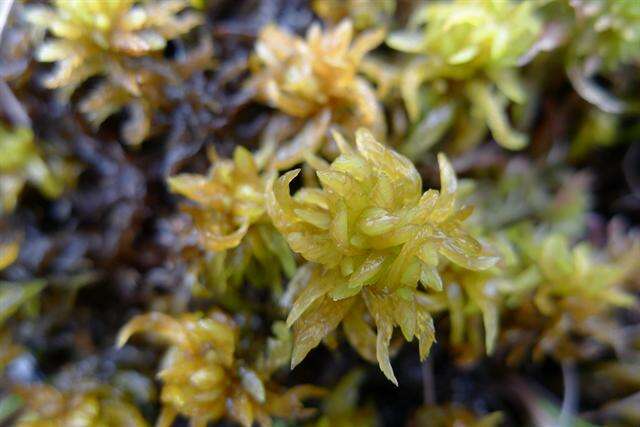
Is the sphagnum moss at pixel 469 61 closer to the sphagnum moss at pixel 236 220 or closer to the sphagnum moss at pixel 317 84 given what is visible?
the sphagnum moss at pixel 317 84

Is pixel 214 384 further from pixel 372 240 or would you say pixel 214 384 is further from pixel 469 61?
pixel 469 61

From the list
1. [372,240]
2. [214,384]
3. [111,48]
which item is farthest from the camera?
[111,48]

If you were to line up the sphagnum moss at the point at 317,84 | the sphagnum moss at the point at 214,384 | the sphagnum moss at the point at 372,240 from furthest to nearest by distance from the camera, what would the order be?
1. the sphagnum moss at the point at 317,84
2. the sphagnum moss at the point at 214,384
3. the sphagnum moss at the point at 372,240

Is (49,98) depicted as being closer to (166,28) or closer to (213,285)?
(166,28)

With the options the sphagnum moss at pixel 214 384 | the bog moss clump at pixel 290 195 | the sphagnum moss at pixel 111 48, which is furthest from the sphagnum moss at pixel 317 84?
the sphagnum moss at pixel 214 384

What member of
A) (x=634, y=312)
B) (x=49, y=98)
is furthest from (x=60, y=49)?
(x=634, y=312)

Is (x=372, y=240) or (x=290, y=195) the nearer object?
(x=372, y=240)

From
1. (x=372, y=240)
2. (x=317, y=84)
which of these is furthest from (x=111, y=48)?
(x=372, y=240)

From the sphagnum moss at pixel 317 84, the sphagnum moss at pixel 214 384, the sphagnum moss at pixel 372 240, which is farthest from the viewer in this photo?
the sphagnum moss at pixel 317 84
